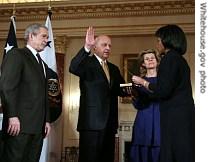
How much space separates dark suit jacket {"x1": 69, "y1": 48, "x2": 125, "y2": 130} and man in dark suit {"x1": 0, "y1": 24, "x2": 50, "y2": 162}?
459 millimetres

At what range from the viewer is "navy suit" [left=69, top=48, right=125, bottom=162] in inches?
133

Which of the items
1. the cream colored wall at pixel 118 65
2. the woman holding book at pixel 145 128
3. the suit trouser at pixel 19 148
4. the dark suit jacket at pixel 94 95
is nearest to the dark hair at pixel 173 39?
the woman holding book at pixel 145 128

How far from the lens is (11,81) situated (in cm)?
279

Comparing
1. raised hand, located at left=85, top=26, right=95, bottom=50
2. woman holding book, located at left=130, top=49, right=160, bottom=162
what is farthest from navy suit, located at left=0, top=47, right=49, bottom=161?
woman holding book, located at left=130, top=49, right=160, bottom=162

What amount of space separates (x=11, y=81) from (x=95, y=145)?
37.5 inches

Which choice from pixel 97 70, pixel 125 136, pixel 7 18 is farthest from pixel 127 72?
pixel 97 70

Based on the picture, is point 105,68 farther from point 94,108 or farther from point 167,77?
point 167,77

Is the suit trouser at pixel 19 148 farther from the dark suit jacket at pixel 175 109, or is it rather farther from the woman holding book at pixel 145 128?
the dark suit jacket at pixel 175 109

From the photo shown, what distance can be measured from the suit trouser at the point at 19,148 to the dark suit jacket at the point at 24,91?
0.17 ft

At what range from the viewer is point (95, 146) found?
11.1 ft

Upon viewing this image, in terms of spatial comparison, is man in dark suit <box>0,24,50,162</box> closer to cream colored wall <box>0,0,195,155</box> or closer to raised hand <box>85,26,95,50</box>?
raised hand <box>85,26,95,50</box>

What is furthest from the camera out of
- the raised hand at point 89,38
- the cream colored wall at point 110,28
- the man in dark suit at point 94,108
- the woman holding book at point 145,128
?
the cream colored wall at point 110,28

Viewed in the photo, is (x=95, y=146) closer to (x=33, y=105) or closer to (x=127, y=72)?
(x=33, y=105)

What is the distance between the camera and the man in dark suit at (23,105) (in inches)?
110
